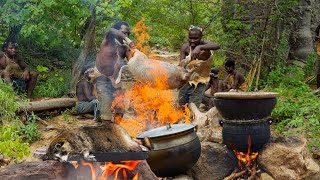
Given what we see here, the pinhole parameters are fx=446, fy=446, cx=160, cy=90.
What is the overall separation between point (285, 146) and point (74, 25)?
6757 mm

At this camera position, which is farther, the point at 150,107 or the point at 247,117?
the point at 150,107

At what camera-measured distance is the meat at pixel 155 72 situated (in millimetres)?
6480

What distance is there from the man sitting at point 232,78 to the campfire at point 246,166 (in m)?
3.92

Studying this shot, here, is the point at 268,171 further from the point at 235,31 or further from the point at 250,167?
the point at 235,31

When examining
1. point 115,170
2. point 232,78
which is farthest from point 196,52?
point 115,170

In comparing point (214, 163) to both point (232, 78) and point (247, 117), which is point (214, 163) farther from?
point (232, 78)

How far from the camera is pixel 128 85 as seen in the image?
730 cm

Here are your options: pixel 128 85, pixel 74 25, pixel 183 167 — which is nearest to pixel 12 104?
pixel 128 85

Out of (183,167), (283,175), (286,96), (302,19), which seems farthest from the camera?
(302,19)

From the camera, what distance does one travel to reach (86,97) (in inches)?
382

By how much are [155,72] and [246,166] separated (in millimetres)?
1879

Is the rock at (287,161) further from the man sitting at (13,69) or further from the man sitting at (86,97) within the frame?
the man sitting at (13,69)

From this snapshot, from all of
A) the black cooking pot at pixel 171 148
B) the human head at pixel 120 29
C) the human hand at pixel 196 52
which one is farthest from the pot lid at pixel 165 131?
the human head at pixel 120 29

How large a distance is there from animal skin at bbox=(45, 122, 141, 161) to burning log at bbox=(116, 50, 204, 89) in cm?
260
